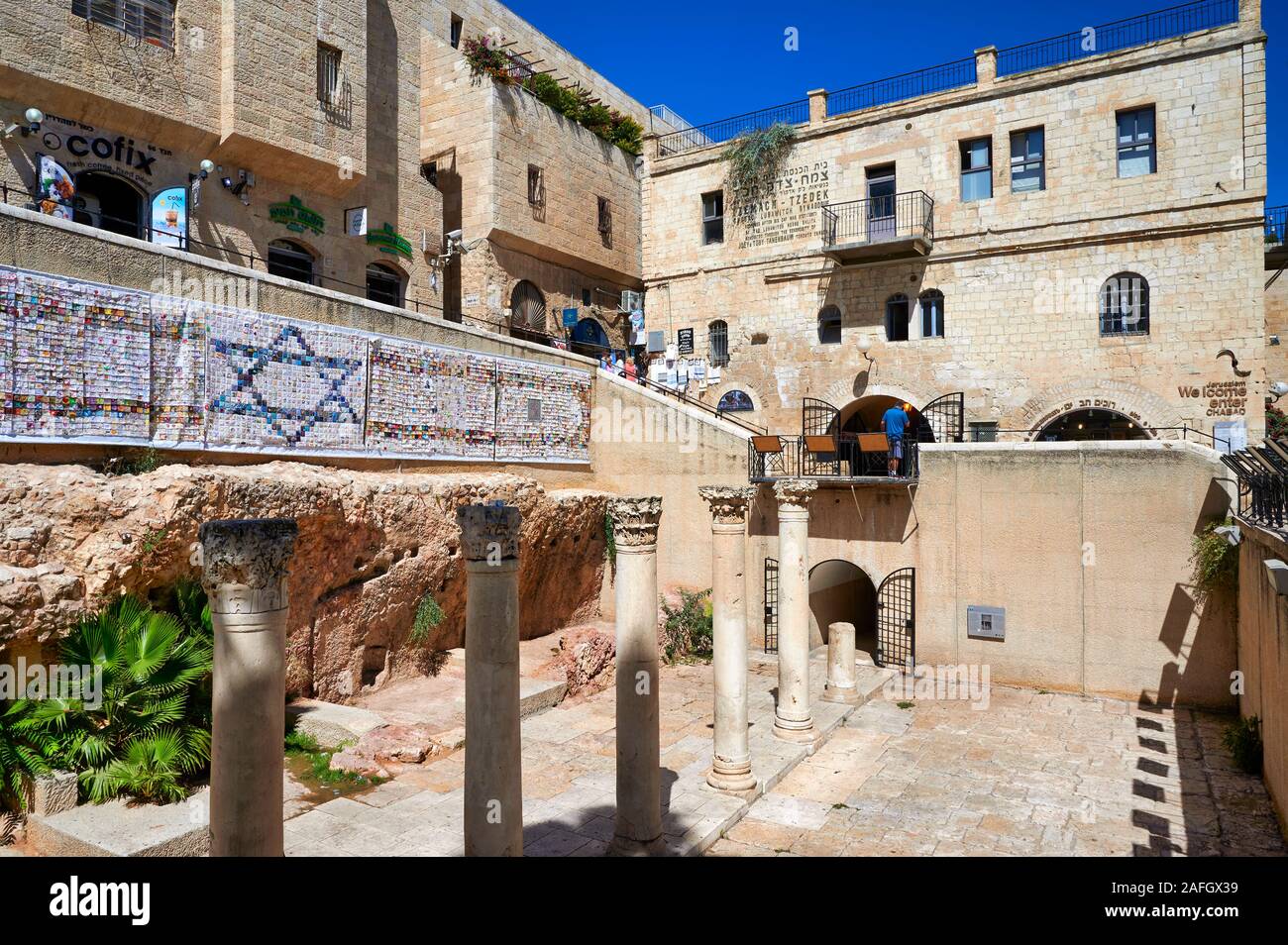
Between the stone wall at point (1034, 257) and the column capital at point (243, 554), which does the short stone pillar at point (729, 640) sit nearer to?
the column capital at point (243, 554)

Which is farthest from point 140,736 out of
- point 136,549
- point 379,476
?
point 379,476

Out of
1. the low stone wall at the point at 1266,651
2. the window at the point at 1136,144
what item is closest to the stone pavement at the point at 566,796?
the low stone wall at the point at 1266,651

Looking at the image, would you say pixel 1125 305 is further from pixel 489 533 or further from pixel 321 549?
pixel 489 533

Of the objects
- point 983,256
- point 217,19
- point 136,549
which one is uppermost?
point 217,19

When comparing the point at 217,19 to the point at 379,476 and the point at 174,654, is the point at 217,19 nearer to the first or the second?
the point at 379,476

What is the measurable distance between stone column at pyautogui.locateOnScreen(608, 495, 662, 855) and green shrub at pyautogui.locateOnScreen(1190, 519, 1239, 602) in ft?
35.7

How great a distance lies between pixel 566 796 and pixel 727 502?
4056mm

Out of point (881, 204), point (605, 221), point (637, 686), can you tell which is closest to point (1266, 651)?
point (637, 686)

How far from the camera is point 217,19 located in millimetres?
16422

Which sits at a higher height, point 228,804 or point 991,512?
point 991,512

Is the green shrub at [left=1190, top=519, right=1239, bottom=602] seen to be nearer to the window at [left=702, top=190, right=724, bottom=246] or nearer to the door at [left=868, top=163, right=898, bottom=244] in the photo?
the door at [left=868, top=163, right=898, bottom=244]

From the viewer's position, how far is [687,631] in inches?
701

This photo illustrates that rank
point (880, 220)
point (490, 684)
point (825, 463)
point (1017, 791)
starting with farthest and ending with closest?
point (880, 220) → point (825, 463) → point (1017, 791) → point (490, 684)
